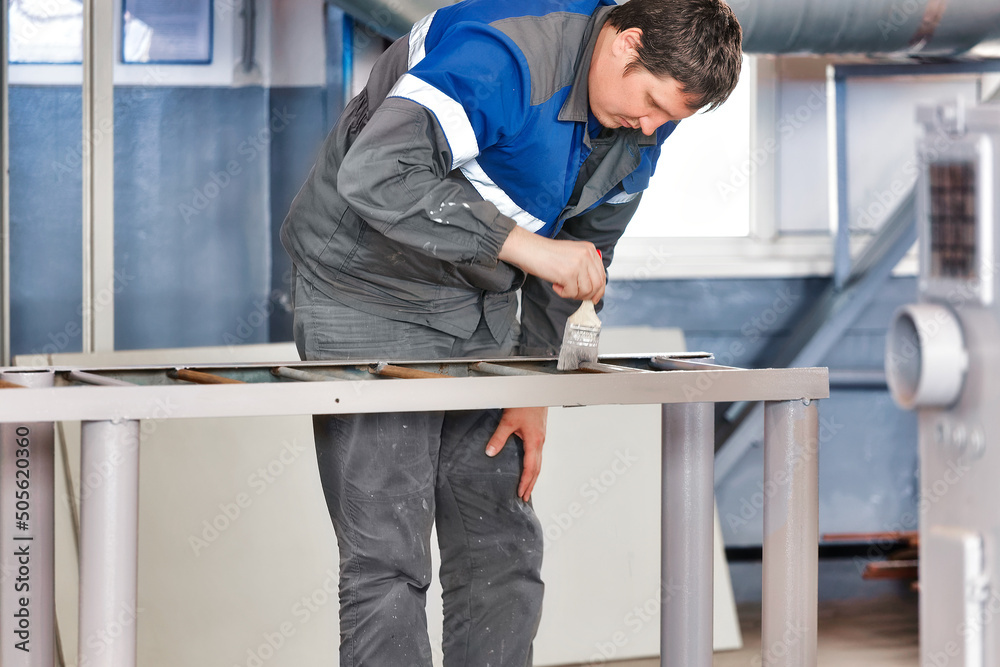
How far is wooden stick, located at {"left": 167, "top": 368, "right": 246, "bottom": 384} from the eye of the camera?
1145mm

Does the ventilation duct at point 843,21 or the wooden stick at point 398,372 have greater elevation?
the ventilation duct at point 843,21

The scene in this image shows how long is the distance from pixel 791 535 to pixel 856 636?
163 cm

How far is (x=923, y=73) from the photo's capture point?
120 inches

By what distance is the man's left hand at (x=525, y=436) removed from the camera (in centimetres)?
145

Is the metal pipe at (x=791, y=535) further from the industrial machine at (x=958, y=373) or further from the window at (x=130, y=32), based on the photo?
the window at (x=130, y=32)

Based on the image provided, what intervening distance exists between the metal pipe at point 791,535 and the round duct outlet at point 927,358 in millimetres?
487

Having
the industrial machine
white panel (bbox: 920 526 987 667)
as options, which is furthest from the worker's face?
white panel (bbox: 920 526 987 667)

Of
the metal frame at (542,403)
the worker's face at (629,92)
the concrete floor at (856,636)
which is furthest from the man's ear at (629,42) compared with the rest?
the concrete floor at (856,636)

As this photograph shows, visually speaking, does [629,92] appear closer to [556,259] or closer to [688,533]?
[556,259]

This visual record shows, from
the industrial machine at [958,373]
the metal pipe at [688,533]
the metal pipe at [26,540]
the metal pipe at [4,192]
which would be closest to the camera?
the industrial machine at [958,373]

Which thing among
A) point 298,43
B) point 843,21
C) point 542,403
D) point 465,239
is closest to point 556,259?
point 465,239

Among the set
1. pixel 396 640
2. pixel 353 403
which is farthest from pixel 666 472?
pixel 353 403

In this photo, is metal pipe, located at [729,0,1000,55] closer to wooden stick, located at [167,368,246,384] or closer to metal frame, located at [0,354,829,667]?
metal frame, located at [0,354,829,667]

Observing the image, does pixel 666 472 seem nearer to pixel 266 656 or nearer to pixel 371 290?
pixel 371 290
